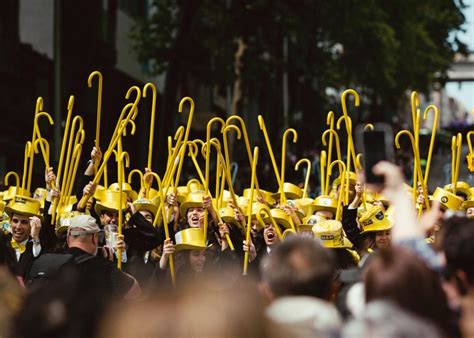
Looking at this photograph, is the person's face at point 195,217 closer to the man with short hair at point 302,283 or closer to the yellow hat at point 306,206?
the yellow hat at point 306,206

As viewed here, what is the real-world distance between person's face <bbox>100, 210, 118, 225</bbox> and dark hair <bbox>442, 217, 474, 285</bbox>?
209 inches

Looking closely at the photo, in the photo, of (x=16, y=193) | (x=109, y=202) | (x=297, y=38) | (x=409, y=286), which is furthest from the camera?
(x=297, y=38)

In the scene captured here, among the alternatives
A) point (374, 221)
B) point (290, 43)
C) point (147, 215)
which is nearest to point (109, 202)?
point (147, 215)

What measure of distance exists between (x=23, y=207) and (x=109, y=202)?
2.46 ft

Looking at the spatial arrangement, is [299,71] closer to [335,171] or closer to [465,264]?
[335,171]

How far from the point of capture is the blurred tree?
73.3 ft

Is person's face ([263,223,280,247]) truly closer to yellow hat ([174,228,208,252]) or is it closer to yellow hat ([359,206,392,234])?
yellow hat ([174,228,208,252])

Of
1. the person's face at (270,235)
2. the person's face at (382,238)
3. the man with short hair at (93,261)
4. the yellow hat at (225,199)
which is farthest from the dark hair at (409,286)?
the yellow hat at (225,199)

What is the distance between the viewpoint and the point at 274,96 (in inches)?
1125

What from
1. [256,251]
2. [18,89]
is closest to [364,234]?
[256,251]

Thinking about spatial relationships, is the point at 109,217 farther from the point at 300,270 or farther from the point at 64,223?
the point at 300,270

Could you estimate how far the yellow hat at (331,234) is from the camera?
8164 millimetres

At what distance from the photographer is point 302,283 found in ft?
15.0

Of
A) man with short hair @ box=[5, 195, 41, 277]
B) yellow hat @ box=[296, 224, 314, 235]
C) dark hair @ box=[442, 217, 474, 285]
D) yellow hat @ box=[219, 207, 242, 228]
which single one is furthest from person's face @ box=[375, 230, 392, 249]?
dark hair @ box=[442, 217, 474, 285]
